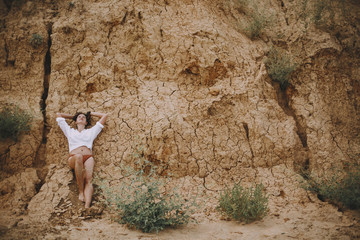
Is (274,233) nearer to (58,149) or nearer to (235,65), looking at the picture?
(235,65)

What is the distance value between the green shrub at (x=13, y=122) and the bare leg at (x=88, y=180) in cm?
110

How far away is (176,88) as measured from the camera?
4320mm

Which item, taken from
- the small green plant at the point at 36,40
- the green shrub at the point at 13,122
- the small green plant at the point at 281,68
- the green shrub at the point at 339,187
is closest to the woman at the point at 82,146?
the green shrub at the point at 13,122

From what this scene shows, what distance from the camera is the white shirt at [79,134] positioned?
3.68 meters

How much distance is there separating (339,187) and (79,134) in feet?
12.4

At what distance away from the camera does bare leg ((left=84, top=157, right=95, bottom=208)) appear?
3.34 meters

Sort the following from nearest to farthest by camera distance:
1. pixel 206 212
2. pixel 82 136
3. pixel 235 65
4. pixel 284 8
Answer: pixel 206 212 < pixel 82 136 < pixel 235 65 < pixel 284 8

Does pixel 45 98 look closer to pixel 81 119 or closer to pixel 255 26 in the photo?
pixel 81 119

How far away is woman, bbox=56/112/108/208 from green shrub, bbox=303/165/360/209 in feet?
10.5

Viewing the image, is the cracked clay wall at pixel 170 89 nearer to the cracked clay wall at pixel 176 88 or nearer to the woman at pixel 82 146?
the cracked clay wall at pixel 176 88

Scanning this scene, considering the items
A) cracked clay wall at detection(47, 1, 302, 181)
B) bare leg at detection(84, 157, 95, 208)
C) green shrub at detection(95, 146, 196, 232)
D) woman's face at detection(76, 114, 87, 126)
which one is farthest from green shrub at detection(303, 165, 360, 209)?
woman's face at detection(76, 114, 87, 126)

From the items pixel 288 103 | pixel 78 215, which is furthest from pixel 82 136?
pixel 288 103

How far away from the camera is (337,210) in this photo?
324cm

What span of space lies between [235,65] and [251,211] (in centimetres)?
253
